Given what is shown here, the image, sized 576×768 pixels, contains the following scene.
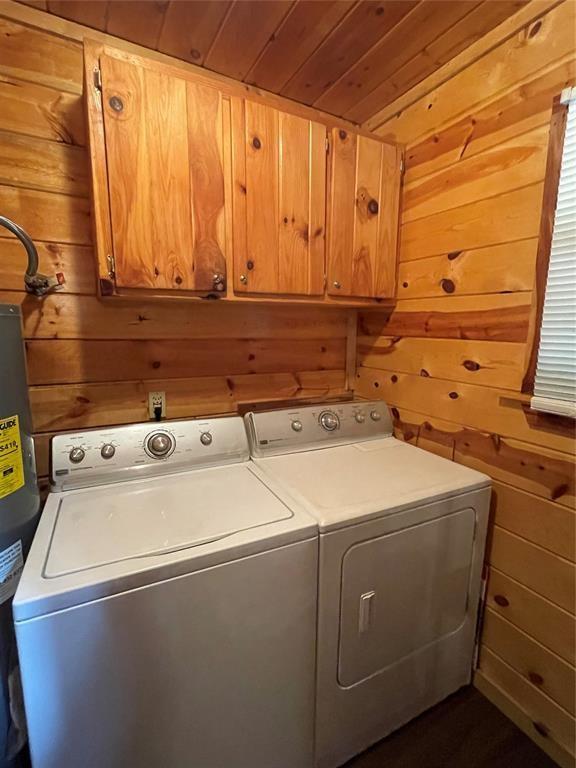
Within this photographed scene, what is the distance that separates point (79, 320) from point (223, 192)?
2.44 ft

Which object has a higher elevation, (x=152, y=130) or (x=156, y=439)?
(x=152, y=130)

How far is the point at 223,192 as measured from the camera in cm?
125

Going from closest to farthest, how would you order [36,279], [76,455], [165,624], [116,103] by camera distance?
[165,624]
[116,103]
[76,455]
[36,279]

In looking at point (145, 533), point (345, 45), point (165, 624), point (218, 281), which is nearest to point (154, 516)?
point (145, 533)

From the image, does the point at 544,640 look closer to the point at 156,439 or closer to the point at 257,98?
the point at 156,439

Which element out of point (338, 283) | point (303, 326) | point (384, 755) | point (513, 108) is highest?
point (513, 108)

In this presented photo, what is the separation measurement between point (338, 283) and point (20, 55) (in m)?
1.34

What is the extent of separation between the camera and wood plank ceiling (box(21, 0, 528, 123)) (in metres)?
1.18

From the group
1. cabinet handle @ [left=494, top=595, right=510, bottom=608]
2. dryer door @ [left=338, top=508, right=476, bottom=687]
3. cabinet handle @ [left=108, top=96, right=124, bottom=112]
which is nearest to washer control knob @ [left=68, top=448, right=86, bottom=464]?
dryer door @ [left=338, top=508, right=476, bottom=687]

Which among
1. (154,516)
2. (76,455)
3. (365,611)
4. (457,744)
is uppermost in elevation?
(76,455)

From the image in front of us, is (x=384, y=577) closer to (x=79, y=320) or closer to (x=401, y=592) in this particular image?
(x=401, y=592)

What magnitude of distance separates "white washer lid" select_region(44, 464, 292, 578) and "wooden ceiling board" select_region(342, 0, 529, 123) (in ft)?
5.54

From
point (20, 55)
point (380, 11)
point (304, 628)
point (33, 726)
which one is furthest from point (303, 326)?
point (33, 726)

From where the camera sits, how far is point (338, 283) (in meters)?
1.52
